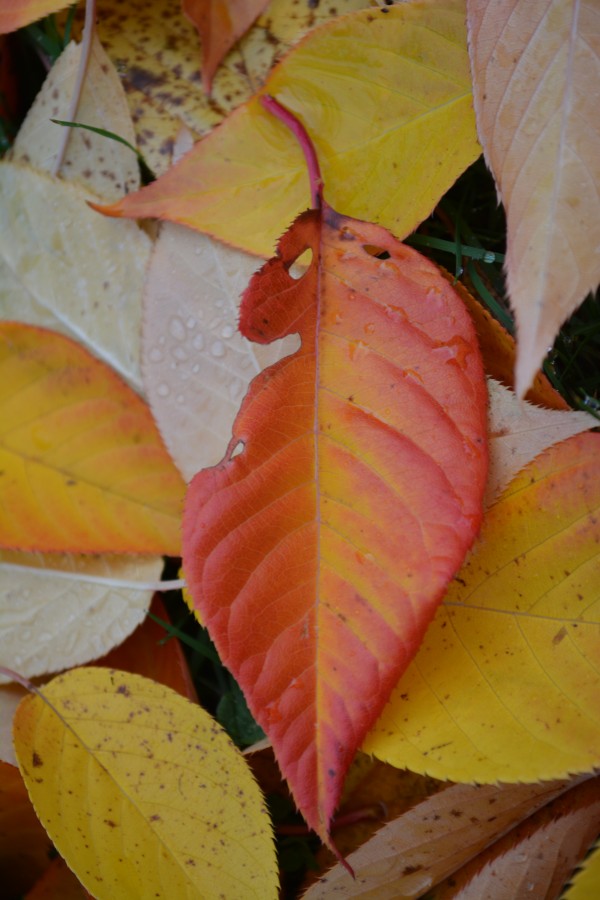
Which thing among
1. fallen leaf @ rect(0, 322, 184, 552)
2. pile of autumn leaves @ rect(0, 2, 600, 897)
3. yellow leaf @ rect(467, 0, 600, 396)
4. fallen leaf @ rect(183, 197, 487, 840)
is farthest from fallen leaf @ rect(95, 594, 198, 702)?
yellow leaf @ rect(467, 0, 600, 396)

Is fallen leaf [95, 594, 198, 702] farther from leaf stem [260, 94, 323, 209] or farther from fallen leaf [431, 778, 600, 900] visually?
leaf stem [260, 94, 323, 209]

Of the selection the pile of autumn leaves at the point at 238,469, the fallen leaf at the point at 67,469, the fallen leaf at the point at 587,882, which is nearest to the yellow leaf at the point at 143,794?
the pile of autumn leaves at the point at 238,469

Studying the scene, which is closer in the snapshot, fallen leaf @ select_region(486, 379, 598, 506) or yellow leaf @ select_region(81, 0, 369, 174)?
fallen leaf @ select_region(486, 379, 598, 506)

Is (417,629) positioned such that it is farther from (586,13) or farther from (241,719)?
(586,13)

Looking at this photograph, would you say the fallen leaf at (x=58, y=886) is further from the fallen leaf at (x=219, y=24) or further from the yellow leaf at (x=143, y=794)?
the fallen leaf at (x=219, y=24)

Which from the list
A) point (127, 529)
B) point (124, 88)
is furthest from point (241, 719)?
point (124, 88)

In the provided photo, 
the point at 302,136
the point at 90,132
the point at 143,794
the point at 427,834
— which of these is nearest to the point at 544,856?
the point at 427,834

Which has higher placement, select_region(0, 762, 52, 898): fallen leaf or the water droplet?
the water droplet
